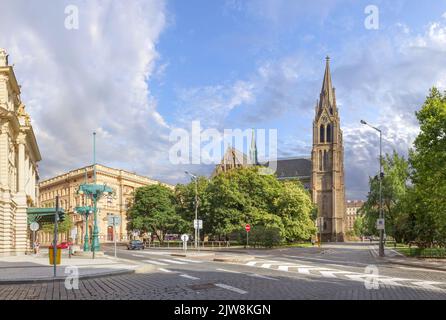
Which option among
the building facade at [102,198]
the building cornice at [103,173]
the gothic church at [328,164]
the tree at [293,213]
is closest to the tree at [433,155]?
the tree at [293,213]

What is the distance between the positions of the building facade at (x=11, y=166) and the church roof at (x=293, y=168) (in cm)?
9840

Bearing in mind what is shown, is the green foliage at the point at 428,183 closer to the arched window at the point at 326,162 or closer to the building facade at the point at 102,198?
the building facade at the point at 102,198

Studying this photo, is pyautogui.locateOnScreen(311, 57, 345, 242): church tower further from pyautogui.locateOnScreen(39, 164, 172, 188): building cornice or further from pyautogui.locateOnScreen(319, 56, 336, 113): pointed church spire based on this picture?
pyautogui.locateOnScreen(39, 164, 172, 188): building cornice

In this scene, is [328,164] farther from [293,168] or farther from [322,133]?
[293,168]

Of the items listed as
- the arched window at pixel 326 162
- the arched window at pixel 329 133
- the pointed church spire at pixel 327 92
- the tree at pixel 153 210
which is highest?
the pointed church spire at pixel 327 92

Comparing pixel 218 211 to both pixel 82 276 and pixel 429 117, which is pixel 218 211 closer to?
pixel 429 117

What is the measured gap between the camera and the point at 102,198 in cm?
10962

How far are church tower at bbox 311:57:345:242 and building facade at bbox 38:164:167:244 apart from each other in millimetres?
44377

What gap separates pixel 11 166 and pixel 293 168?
350ft

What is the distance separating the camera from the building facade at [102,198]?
364ft

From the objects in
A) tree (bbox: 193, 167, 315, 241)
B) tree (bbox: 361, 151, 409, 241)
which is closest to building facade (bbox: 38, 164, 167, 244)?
tree (bbox: 193, 167, 315, 241)

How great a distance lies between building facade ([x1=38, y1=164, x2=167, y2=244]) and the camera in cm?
11106

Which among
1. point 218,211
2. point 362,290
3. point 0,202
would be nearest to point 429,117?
point 362,290
